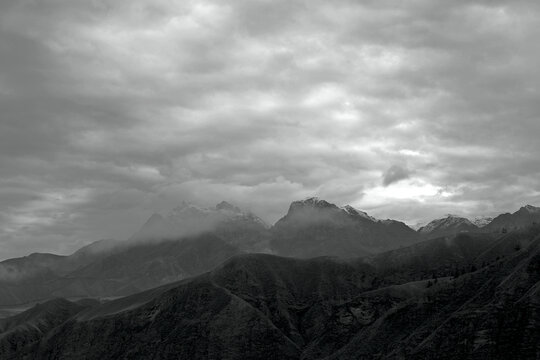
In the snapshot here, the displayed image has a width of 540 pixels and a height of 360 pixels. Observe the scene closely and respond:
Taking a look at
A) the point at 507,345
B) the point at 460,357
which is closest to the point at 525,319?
the point at 507,345

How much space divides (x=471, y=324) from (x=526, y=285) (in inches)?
859

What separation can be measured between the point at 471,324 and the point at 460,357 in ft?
43.1

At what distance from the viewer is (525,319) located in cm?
17675

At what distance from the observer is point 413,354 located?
193 m

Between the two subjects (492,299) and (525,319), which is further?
(492,299)

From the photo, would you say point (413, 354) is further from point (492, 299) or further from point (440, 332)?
point (492, 299)

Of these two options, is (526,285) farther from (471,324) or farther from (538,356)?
(538,356)

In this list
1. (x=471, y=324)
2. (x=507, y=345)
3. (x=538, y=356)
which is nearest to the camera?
(x=538, y=356)

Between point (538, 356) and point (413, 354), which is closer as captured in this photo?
point (538, 356)

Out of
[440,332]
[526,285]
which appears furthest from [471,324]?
[526,285]

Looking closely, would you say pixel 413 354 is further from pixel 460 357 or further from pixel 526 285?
pixel 526 285

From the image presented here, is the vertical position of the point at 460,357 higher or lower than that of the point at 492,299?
lower

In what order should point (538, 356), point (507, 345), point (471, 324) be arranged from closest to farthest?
point (538, 356), point (507, 345), point (471, 324)

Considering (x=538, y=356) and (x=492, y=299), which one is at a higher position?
(x=492, y=299)
